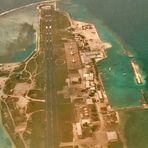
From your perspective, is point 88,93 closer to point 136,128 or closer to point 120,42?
point 136,128

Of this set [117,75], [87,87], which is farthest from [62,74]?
[117,75]

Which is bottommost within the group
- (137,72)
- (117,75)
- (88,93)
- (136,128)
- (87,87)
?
(136,128)

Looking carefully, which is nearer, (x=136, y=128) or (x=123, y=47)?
(x=136, y=128)

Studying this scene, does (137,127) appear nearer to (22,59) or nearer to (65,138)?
(65,138)

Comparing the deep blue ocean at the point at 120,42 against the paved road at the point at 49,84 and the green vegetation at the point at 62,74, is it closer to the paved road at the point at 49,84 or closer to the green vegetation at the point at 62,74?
the paved road at the point at 49,84

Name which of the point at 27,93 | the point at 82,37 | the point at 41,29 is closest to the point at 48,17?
the point at 41,29

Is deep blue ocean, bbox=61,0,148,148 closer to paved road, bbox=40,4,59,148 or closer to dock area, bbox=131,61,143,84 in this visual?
dock area, bbox=131,61,143,84
